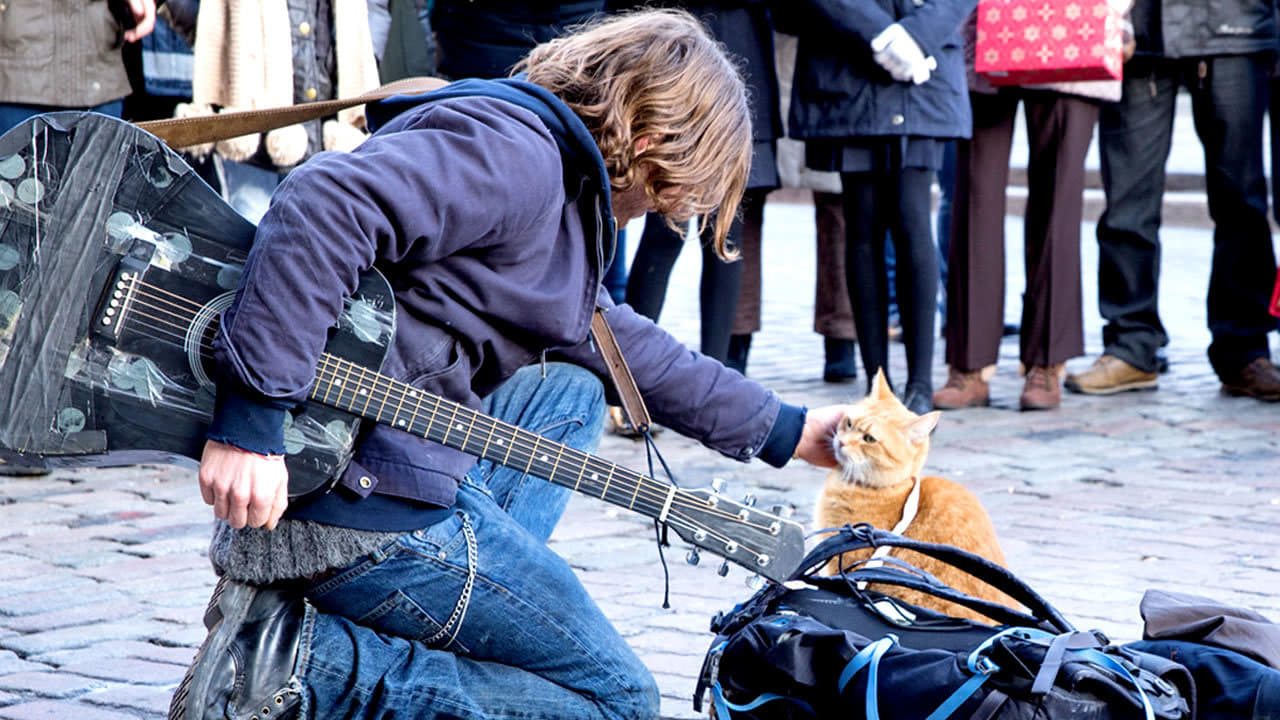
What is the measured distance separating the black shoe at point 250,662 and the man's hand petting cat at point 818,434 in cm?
108

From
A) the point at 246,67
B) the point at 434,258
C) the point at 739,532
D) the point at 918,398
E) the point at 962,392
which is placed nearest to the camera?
the point at 434,258

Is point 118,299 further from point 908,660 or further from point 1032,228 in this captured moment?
point 1032,228

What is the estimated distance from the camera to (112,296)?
6.95 ft

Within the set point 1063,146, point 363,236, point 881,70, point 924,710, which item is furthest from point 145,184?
point 1063,146

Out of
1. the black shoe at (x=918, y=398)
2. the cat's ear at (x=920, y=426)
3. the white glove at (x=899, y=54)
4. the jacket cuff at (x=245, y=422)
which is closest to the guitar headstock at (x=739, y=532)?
the jacket cuff at (x=245, y=422)

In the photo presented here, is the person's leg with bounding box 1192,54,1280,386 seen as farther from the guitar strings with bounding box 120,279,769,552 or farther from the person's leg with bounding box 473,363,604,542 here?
the guitar strings with bounding box 120,279,769,552

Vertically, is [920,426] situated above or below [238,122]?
below

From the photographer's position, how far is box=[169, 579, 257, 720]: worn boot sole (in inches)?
90.7

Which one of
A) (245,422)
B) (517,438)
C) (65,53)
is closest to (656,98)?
(517,438)

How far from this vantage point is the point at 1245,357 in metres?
6.39

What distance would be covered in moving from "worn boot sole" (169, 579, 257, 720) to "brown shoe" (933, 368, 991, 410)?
4.30 metres

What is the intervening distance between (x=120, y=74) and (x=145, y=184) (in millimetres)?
2677

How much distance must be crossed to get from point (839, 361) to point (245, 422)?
4.92 m

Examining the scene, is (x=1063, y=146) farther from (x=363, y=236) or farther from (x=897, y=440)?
(x=363, y=236)
